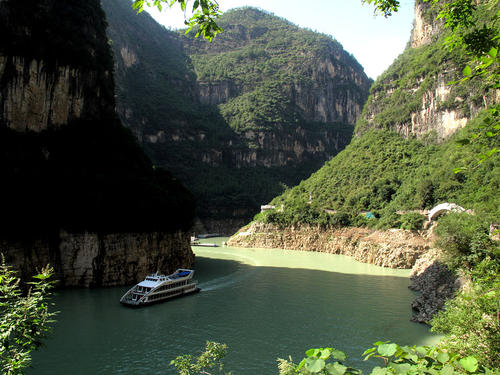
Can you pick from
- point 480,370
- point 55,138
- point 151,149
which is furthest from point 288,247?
point 151,149

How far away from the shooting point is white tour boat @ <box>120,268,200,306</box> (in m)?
25.0

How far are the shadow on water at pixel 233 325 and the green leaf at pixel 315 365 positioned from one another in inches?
450

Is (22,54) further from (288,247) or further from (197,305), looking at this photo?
(288,247)

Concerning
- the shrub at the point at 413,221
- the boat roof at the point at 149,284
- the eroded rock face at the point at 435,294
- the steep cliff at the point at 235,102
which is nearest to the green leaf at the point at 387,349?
the eroded rock face at the point at 435,294

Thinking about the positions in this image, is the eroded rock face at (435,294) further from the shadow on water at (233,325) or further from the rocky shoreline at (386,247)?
the shadow on water at (233,325)

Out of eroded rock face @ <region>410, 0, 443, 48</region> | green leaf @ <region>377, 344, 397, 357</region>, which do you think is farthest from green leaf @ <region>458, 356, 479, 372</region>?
eroded rock face @ <region>410, 0, 443, 48</region>

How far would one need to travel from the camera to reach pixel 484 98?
52.8 meters

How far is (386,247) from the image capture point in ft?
146

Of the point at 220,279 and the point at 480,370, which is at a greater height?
the point at 480,370

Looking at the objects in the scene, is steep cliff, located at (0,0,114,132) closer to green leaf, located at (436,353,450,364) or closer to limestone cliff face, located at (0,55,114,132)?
limestone cliff face, located at (0,55,114,132)

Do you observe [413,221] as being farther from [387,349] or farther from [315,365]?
[315,365]

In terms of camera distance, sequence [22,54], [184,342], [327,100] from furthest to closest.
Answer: [327,100] → [22,54] → [184,342]

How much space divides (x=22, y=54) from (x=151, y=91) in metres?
104

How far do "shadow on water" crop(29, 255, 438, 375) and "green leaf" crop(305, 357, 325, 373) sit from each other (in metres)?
11.4
